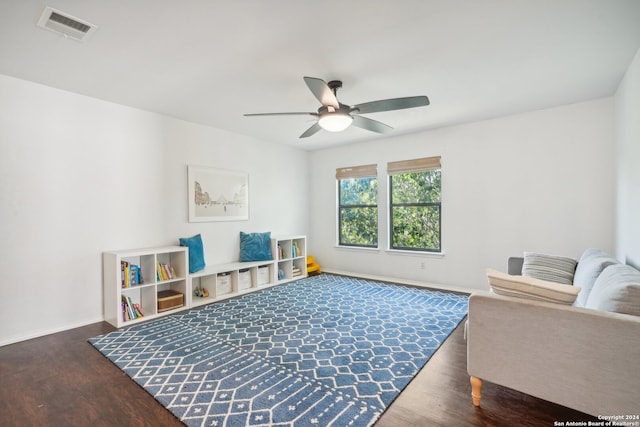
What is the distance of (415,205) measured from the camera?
17.0 ft

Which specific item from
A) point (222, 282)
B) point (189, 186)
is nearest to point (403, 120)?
point (189, 186)

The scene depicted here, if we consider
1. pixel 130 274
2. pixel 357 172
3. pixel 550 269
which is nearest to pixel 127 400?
pixel 130 274

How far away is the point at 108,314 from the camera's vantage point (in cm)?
344

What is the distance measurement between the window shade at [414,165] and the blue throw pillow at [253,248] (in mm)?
2516

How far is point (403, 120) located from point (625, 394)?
3.62m

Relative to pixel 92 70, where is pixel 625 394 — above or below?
below

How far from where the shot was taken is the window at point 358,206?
566cm

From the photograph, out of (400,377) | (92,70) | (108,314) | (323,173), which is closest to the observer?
(400,377)

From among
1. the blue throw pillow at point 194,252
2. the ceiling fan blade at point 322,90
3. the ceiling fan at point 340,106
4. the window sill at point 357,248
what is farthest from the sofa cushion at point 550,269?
the blue throw pillow at point 194,252

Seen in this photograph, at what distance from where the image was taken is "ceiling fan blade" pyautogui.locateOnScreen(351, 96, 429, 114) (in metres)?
2.68

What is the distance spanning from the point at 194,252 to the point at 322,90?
2.85 meters

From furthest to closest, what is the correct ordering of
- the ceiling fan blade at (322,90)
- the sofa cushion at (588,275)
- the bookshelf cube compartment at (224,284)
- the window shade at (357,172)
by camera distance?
the window shade at (357,172)
the bookshelf cube compartment at (224,284)
the ceiling fan blade at (322,90)
the sofa cushion at (588,275)

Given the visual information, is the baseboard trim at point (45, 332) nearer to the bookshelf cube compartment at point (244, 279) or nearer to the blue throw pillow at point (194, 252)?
the blue throw pillow at point (194, 252)

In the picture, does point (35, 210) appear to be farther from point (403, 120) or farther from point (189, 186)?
point (403, 120)
